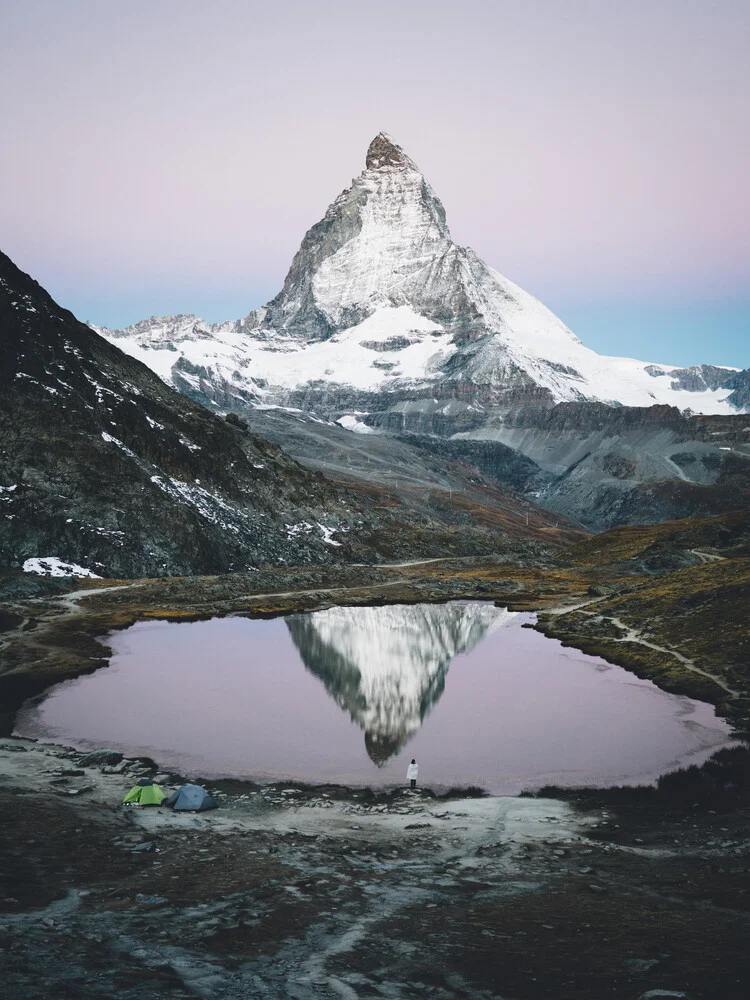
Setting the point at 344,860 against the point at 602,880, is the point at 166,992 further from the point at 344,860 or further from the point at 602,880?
the point at 602,880

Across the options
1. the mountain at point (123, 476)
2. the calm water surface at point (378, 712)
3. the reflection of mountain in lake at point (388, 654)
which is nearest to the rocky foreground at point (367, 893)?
the calm water surface at point (378, 712)

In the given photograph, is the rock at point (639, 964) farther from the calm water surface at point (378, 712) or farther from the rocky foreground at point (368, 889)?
the calm water surface at point (378, 712)

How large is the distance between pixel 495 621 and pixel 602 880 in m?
81.0

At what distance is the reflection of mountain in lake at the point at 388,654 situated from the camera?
60.7 m

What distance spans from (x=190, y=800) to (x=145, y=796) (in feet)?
7.27

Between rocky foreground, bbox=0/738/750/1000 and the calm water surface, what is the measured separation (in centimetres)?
541

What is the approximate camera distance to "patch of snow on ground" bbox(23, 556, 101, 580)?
413 ft

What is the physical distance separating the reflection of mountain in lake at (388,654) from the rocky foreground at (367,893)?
505 inches

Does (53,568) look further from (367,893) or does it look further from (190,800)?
(367,893)

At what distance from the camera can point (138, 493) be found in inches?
5782

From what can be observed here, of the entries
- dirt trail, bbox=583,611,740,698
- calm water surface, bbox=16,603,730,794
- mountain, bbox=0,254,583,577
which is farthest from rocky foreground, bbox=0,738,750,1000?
mountain, bbox=0,254,583,577

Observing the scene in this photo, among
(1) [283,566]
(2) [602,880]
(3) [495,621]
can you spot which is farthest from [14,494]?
(2) [602,880]

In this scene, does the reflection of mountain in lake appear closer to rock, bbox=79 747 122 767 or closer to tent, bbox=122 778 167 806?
tent, bbox=122 778 167 806

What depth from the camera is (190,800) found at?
39719 millimetres
